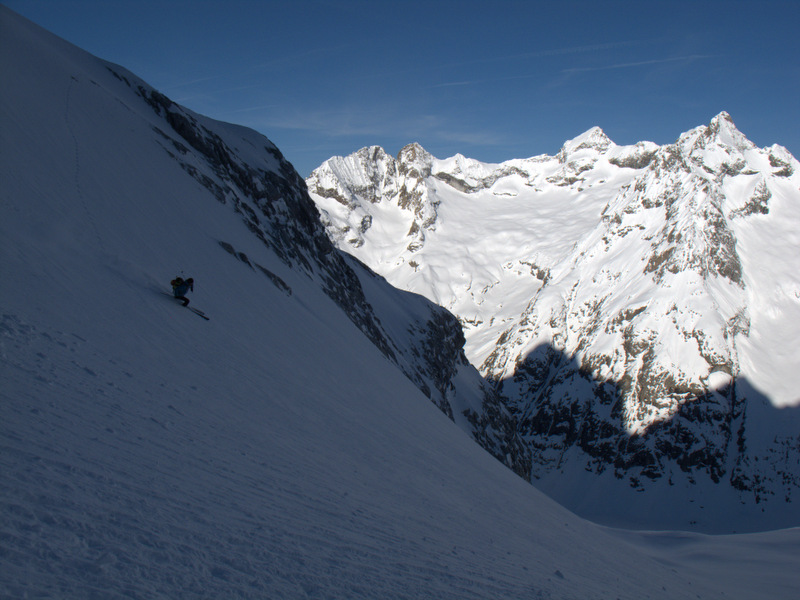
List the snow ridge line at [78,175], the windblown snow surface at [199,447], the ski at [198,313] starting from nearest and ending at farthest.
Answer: the windblown snow surface at [199,447]
the snow ridge line at [78,175]
the ski at [198,313]

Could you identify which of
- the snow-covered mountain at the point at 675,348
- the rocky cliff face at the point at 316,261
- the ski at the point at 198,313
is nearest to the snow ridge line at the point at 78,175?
the ski at the point at 198,313

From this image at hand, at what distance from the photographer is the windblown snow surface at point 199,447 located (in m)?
4.08

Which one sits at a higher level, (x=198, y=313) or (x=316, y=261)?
(x=316, y=261)

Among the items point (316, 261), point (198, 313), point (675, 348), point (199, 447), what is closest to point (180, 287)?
point (198, 313)

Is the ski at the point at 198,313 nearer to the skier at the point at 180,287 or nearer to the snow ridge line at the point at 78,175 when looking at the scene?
the skier at the point at 180,287

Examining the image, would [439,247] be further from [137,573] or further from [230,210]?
[137,573]

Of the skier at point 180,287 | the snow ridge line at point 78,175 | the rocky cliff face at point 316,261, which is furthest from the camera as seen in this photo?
the rocky cliff face at point 316,261

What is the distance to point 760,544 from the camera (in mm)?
19281

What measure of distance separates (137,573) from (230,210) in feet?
64.5

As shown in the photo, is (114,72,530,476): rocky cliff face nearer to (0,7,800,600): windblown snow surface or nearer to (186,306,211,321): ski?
(0,7,800,600): windblown snow surface

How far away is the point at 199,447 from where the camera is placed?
6.00 metres

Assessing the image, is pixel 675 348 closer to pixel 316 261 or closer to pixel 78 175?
pixel 316 261

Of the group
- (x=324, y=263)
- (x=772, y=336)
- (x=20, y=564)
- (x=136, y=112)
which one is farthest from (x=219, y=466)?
(x=772, y=336)

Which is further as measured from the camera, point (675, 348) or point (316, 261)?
point (675, 348)
